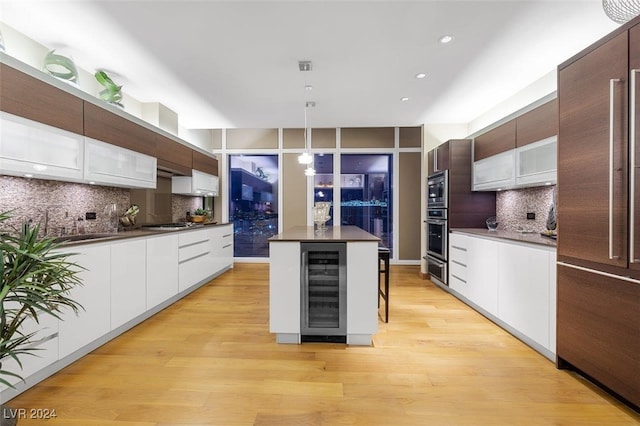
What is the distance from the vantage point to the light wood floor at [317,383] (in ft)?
5.34

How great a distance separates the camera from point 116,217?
3.16m

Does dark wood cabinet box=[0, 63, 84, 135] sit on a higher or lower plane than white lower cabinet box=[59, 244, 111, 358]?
higher

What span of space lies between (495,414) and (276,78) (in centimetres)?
355

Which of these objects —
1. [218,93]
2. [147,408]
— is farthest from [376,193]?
[147,408]

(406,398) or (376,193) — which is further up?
(376,193)

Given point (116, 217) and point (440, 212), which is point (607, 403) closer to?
point (440, 212)

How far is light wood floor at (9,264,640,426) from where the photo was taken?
1629 millimetres

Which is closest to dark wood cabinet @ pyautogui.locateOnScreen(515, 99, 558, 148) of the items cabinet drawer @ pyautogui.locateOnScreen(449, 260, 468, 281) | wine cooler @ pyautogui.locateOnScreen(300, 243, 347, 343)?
cabinet drawer @ pyautogui.locateOnScreen(449, 260, 468, 281)

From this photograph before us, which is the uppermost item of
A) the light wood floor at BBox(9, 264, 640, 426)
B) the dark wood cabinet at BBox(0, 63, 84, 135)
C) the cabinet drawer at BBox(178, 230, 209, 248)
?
the dark wood cabinet at BBox(0, 63, 84, 135)

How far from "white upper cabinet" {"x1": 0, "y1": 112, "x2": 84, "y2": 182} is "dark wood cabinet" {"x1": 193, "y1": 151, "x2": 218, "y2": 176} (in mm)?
2304

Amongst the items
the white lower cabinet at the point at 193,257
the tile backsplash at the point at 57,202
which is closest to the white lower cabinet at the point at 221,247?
the white lower cabinet at the point at 193,257

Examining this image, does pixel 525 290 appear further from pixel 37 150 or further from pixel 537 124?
pixel 37 150

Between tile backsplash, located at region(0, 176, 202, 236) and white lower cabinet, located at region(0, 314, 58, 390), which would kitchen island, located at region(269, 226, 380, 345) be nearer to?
white lower cabinet, located at region(0, 314, 58, 390)

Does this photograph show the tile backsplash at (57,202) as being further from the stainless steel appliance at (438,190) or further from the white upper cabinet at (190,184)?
the stainless steel appliance at (438,190)
